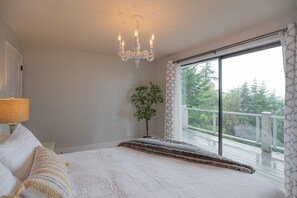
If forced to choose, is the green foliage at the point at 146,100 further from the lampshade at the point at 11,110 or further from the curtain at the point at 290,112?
the curtain at the point at 290,112

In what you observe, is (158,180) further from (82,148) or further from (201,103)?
(82,148)

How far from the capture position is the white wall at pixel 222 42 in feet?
7.29

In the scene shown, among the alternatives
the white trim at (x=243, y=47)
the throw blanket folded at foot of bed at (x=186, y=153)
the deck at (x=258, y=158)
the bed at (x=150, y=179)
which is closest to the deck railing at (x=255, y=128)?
the deck at (x=258, y=158)

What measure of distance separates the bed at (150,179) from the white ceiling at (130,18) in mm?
1550

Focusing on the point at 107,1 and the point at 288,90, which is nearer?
the point at 107,1

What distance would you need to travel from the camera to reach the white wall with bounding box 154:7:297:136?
2.22 m

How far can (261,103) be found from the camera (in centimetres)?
277

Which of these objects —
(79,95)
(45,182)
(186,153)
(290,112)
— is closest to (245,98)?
(290,112)

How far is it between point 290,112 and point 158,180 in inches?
66.4

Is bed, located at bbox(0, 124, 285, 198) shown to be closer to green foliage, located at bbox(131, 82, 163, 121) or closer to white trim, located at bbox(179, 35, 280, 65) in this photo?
white trim, located at bbox(179, 35, 280, 65)

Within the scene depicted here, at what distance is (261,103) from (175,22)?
1.77 meters

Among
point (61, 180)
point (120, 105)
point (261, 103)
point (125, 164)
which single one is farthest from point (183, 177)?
point (120, 105)

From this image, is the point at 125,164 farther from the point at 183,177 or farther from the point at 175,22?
the point at 175,22

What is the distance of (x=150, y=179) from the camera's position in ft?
4.84
